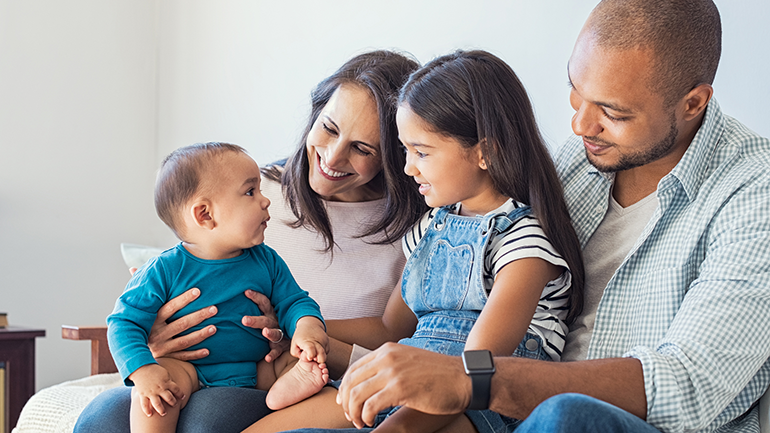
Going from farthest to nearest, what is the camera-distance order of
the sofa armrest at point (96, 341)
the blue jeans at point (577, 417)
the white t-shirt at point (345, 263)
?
the sofa armrest at point (96, 341) < the white t-shirt at point (345, 263) < the blue jeans at point (577, 417)

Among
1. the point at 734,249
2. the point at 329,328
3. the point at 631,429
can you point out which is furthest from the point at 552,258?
the point at 329,328

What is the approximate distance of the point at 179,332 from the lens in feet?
4.25

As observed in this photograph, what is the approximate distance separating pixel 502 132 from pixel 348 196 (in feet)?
1.99

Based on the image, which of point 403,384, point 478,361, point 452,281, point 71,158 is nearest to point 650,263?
point 452,281

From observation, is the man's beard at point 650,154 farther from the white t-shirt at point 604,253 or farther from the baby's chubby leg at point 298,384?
the baby's chubby leg at point 298,384

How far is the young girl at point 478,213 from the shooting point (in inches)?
48.9

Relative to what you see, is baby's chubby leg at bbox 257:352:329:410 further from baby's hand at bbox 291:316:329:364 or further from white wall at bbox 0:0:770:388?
white wall at bbox 0:0:770:388

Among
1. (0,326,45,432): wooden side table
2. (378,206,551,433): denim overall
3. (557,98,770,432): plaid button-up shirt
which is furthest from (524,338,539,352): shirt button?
(0,326,45,432): wooden side table

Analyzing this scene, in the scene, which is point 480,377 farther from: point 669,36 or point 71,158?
point 71,158

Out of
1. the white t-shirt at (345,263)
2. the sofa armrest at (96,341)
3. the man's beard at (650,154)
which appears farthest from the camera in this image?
the sofa armrest at (96,341)

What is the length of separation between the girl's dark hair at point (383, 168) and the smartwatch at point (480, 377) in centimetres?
73

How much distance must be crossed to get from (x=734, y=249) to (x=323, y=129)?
3.08ft

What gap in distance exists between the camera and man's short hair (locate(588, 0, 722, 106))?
122 centimetres

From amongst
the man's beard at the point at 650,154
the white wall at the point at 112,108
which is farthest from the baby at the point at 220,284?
the white wall at the point at 112,108
